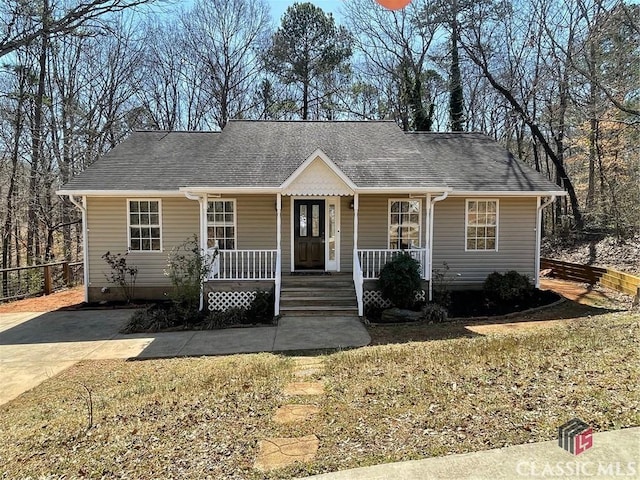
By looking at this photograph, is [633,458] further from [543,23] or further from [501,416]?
[543,23]

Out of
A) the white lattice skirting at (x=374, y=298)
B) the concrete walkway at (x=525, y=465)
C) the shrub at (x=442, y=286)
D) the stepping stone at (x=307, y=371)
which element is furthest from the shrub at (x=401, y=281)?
the concrete walkway at (x=525, y=465)

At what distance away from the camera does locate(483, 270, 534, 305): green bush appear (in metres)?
10.8

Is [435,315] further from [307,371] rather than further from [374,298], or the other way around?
[307,371]

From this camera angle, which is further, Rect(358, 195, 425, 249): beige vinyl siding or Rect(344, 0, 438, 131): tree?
Rect(344, 0, 438, 131): tree

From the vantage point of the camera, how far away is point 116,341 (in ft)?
26.6

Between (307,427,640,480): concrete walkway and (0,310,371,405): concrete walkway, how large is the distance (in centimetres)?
427

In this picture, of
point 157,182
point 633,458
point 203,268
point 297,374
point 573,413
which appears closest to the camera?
point 633,458

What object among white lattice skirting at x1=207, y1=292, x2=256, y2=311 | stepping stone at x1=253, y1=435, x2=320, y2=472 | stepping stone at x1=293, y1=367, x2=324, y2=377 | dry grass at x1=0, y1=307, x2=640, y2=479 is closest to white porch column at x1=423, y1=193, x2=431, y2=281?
dry grass at x1=0, y1=307, x2=640, y2=479

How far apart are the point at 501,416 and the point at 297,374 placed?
107 inches

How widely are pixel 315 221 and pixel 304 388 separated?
23.8 ft

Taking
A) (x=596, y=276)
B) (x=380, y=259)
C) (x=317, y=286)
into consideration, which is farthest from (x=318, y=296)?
(x=596, y=276)

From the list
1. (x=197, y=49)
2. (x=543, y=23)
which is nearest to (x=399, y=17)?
(x=543, y=23)

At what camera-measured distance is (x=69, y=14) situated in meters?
6.41

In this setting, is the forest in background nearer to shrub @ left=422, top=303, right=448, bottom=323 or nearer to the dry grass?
shrub @ left=422, top=303, right=448, bottom=323
